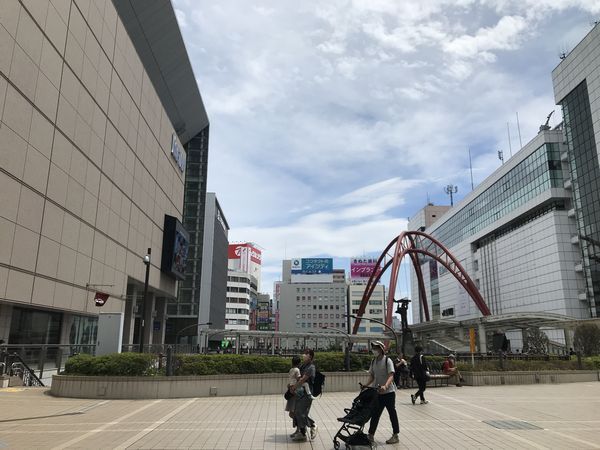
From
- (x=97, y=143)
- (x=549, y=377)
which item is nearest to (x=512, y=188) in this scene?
(x=549, y=377)

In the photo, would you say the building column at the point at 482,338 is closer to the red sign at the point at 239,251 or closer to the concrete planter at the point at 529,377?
the concrete planter at the point at 529,377

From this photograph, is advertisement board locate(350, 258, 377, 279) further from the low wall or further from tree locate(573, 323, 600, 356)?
the low wall

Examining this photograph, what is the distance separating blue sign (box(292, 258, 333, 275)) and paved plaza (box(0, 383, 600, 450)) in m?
140

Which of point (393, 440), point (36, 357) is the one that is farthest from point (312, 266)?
point (393, 440)

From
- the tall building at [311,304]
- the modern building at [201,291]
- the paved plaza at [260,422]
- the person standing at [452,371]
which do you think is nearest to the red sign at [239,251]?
the tall building at [311,304]

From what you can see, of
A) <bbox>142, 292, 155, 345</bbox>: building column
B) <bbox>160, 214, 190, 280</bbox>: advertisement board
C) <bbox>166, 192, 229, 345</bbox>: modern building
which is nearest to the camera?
<bbox>160, 214, 190, 280</bbox>: advertisement board

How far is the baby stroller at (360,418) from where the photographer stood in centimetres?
738

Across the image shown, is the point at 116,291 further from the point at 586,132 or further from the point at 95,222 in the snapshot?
the point at 586,132

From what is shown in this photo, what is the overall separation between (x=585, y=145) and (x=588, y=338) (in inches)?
1138

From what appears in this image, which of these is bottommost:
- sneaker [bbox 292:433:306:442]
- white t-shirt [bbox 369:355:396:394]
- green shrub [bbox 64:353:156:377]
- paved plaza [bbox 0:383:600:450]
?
paved plaza [bbox 0:383:600:450]

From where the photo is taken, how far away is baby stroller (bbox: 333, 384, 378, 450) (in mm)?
7379

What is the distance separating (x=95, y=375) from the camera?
49.0ft

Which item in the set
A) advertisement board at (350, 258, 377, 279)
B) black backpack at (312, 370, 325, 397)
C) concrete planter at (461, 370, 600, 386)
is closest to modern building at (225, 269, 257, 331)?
advertisement board at (350, 258, 377, 279)

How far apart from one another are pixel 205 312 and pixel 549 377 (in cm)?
6302
